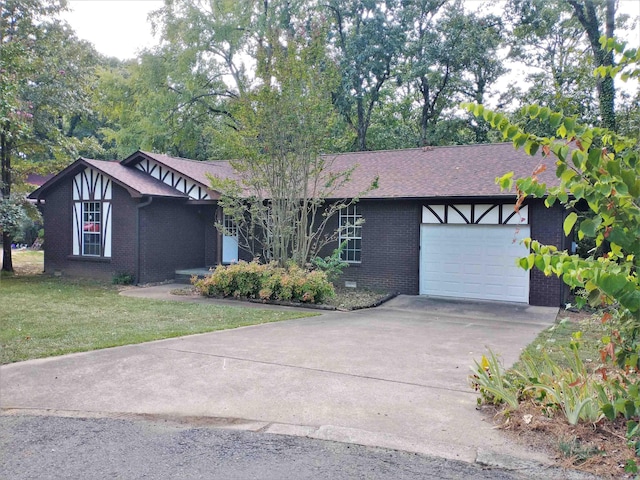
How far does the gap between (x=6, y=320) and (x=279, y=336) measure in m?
5.37

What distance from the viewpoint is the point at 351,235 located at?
612 inches

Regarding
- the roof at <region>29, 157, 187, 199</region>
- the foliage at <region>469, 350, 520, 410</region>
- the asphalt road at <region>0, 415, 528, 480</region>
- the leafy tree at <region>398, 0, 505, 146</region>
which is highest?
the leafy tree at <region>398, 0, 505, 146</region>

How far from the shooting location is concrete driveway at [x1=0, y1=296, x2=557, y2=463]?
15.7ft

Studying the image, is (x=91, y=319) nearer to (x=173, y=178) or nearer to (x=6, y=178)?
(x=173, y=178)

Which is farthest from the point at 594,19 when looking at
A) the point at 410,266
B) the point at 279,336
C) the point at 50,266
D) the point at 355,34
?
the point at 50,266

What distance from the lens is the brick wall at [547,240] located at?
12.8 m

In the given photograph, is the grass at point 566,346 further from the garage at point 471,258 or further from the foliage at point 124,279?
the foliage at point 124,279

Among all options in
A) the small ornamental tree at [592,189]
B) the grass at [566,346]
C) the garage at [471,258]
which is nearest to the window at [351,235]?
the garage at [471,258]

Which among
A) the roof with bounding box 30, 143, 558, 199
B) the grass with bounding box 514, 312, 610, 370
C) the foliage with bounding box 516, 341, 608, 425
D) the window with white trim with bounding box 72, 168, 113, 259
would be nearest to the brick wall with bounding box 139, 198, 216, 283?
the roof with bounding box 30, 143, 558, 199

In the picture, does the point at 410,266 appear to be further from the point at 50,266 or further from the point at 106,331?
the point at 50,266

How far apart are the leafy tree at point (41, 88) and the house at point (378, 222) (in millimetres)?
1923

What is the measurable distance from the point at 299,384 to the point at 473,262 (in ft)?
29.9

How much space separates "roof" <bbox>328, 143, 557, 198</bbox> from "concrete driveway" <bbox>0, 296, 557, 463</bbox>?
17.4 feet

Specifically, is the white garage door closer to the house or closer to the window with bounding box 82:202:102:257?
the house
